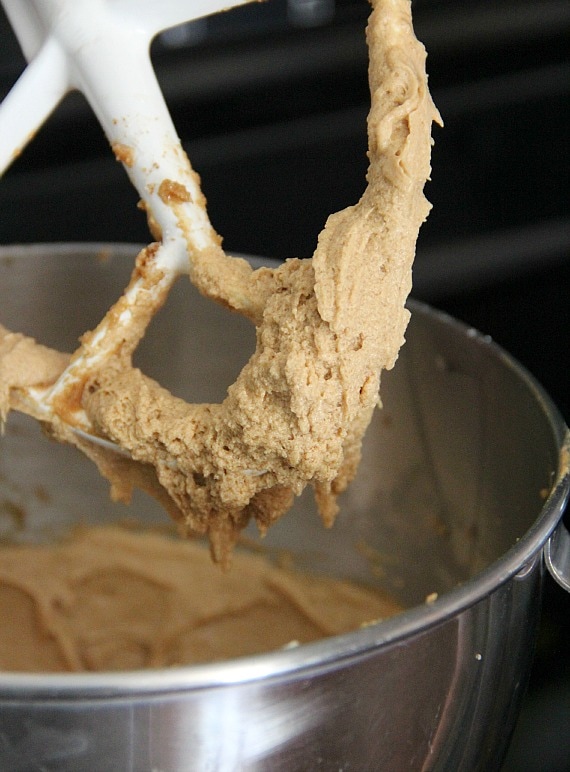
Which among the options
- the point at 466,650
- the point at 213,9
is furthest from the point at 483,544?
the point at 213,9

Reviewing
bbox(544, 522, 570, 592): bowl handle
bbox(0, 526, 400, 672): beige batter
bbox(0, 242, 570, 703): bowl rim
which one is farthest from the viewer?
bbox(0, 526, 400, 672): beige batter

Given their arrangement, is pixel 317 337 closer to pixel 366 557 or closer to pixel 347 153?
pixel 366 557

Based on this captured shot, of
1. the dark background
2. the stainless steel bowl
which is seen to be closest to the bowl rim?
the stainless steel bowl

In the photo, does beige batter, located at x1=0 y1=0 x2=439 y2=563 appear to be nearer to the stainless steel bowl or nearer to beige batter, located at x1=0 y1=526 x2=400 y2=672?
the stainless steel bowl

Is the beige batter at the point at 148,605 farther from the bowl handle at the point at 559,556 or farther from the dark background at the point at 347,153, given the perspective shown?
the bowl handle at the point at 559,556

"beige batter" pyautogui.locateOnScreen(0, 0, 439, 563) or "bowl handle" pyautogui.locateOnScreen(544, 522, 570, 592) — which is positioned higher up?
"beige batter" pyautogui.locateOnScreen(0, 0, 439, 563)

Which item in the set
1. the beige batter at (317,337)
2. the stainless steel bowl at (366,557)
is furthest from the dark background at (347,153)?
the beige batter at (317,337)

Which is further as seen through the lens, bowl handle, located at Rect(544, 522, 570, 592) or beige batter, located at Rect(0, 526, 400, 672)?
beige batter, located at Rect(0, 526, 400, 672)

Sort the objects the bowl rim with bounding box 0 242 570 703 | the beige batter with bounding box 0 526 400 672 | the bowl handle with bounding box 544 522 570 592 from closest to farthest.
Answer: the bowl rim with bounding box 0 242 570 703, the bowl handle with bounding box 544 522 570 592, the beige batter with bounding box 0 526 400 672
